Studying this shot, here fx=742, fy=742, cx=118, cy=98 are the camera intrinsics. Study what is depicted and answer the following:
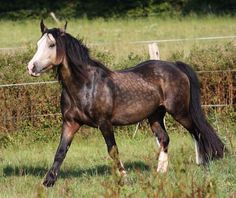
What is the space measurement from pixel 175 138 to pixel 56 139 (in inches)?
79.4

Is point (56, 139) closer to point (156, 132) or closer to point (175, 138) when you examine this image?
point (175, 138)

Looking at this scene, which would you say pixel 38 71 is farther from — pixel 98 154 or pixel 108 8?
pixel 108 8

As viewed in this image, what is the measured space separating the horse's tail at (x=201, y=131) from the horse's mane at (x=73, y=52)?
164 cm

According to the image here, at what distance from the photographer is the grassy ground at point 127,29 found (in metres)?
24.9

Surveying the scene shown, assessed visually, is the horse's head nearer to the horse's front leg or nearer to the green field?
the horse's front leg

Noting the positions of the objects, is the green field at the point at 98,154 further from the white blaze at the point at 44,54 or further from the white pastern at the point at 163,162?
the white blaze at the point at 44,54

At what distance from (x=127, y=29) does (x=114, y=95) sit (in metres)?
20.2

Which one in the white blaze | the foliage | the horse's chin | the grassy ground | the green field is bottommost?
the foliage

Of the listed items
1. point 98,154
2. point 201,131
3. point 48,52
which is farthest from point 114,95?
point 98,154

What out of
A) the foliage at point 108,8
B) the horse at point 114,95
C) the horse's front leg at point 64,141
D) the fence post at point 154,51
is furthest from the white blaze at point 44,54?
the foliage at point 108,8

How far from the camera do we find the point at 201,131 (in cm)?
984

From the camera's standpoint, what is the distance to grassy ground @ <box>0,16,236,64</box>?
2489cm

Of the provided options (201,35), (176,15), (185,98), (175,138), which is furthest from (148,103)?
(176,15)

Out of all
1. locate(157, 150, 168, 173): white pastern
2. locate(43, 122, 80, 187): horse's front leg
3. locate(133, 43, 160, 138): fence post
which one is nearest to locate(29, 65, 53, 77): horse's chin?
locate(43, 122, 80, 187): horse's front leg
